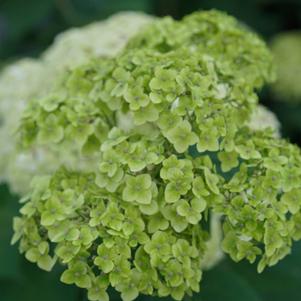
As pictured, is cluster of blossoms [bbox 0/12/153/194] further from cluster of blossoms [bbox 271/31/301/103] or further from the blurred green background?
cluster of blossoms [bbox 271/31/301/103]

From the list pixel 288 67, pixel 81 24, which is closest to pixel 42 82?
pixel 81 24

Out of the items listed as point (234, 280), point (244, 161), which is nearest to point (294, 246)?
point (234, 280)

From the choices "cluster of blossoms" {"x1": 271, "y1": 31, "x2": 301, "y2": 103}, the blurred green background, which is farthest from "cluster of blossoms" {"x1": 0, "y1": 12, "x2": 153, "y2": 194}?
"cluster of blossoms" {"x1": 271, "y1": 31, "x2": 301, "y2": 103}

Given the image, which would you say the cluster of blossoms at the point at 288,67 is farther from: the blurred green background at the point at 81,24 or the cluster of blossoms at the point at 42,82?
the cluster of blossoms at the point at 42,82

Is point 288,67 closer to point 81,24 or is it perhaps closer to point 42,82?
point 81,24

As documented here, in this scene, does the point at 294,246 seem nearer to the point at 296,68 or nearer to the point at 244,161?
the point at 244,161
